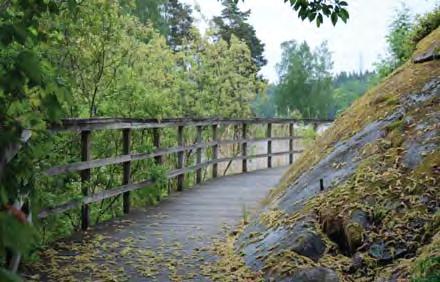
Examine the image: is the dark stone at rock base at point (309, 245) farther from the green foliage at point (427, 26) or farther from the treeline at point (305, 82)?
the treeline at point (305, 82)

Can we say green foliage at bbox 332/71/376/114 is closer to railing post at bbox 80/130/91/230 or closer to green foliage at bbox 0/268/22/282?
railing post at bbox 80/130/91/230

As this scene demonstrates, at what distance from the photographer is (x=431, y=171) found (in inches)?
167

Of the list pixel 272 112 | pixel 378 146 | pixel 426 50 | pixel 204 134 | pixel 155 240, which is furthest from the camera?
pixel 272 112

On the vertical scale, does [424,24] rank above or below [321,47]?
below

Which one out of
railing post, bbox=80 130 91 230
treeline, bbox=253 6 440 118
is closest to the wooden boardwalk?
railing post, bbox=80 130 91 230

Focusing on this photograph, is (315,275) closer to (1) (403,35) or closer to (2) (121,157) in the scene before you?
(2) (121,157)

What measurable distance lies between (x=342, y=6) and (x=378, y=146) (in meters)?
1.57

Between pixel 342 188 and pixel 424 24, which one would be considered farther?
pixel 424 24

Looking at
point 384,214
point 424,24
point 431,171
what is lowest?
point 384,214

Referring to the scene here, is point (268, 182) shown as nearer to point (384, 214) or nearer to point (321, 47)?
point (384, 214)

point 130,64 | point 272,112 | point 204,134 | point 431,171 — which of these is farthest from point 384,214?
point 272,112

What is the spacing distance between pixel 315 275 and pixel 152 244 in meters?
2.20

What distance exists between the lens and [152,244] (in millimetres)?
5688

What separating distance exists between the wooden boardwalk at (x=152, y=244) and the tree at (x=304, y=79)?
88.8 ft
